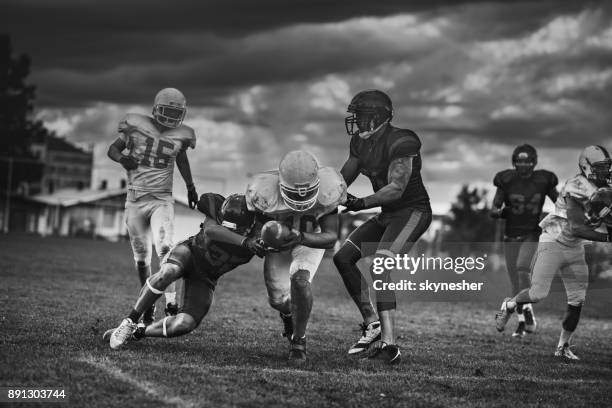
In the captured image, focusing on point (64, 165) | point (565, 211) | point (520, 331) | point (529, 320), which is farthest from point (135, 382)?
point (64, 165)

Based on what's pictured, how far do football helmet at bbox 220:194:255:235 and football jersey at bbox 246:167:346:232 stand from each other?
0.10 m

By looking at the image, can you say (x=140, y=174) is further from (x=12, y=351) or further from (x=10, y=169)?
(x=10, y=169)

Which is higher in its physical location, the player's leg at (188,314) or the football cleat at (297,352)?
the player's leg at (188,314)

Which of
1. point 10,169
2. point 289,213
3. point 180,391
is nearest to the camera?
point 180,391

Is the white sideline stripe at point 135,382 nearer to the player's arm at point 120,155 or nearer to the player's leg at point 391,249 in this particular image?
the player's leg at point 391,249

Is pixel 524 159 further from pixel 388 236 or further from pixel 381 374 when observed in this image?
pixel 381 374

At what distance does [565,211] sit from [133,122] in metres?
4.47

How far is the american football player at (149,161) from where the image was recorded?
8430mm

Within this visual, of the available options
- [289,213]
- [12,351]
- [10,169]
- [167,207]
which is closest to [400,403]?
[289,213]

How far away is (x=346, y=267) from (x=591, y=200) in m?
2.31

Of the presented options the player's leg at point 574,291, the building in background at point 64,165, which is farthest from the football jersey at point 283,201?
the building in background at point 64,165

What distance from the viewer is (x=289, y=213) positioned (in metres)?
6.21

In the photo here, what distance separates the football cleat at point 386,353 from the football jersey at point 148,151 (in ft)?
9.90

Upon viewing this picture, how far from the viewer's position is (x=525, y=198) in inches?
406
